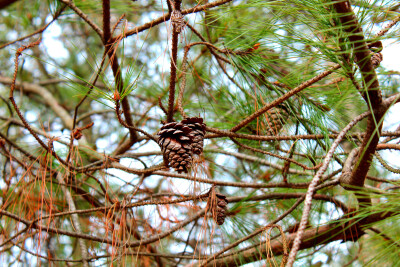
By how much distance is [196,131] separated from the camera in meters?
0.85

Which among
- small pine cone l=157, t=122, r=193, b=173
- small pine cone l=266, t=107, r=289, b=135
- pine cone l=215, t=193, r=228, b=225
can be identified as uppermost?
small pine cone l=266, t=107, r=289, b=135

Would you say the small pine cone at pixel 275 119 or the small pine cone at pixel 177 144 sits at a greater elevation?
the small pine cone at pixel 275 119

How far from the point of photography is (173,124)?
849 mm

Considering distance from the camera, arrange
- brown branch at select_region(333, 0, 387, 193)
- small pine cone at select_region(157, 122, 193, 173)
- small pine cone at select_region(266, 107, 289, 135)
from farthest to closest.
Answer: small pine cone at select_region(266, 107, 289, 135)
small pine cone at select_region(157, 122, 193, 173)
brown branch at select_region(333, 0, 387, 193)

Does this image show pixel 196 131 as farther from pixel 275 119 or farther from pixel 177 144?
pixel 275 119

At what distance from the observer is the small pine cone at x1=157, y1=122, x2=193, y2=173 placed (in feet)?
2.69

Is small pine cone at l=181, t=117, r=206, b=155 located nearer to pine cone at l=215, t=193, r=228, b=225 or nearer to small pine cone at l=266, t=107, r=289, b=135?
pine cone at l=215, t=193, r=228, b=225

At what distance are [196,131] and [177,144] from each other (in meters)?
0.05

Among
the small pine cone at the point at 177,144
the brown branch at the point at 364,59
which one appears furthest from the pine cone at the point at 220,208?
the brown branch at the point at 364,59

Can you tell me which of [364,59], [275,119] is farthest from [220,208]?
[364,59]

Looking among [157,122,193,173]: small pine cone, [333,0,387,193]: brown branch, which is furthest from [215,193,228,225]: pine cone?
[333,0,387,193]: brown branch

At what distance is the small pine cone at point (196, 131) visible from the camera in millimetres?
839

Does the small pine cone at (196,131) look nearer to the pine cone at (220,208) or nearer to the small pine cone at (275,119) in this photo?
the pine cone at (220,208)

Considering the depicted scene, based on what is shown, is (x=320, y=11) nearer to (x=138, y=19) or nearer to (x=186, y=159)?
(x=186, y=159)
